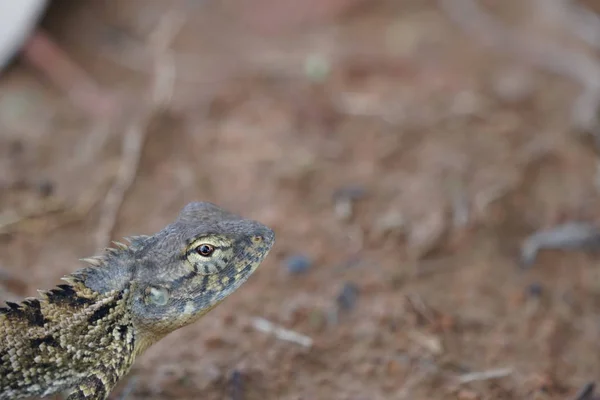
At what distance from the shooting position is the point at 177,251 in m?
3.97

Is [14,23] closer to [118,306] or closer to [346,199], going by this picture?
[346,199]

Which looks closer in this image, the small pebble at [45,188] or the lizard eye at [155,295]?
the lizard eye at [155,295]

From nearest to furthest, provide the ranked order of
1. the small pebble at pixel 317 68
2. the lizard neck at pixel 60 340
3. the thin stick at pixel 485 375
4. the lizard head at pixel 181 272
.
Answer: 1. the lizard neck at pixel 60 340
2. the lizard head at pixel 181 272
3. the thin stick at pixel 485 375
4. the small pebble at pixel 317 68

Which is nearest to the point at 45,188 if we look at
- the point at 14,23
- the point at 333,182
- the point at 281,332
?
the point at 14,23

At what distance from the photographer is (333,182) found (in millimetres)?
6246

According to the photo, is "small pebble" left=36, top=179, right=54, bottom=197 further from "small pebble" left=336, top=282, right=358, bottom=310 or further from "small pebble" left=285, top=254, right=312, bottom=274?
"small pebble" left=336, top=282, right=358, bottom=310

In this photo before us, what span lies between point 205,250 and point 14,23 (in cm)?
431

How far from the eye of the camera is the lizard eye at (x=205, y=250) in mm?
3959

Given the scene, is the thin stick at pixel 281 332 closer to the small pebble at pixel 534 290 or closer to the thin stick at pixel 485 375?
the thin stick at pixel 485 375

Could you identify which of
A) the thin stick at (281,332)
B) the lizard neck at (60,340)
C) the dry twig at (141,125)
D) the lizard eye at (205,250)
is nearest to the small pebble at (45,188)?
the dry twig at (141,125)

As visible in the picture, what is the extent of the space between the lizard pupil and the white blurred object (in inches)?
168

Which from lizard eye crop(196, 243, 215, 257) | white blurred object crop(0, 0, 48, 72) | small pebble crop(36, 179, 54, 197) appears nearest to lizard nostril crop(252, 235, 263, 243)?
lizard eye crop(196, 243, 215, 257)

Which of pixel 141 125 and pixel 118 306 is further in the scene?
pixel 141 125

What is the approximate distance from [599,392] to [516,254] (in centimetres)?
136
